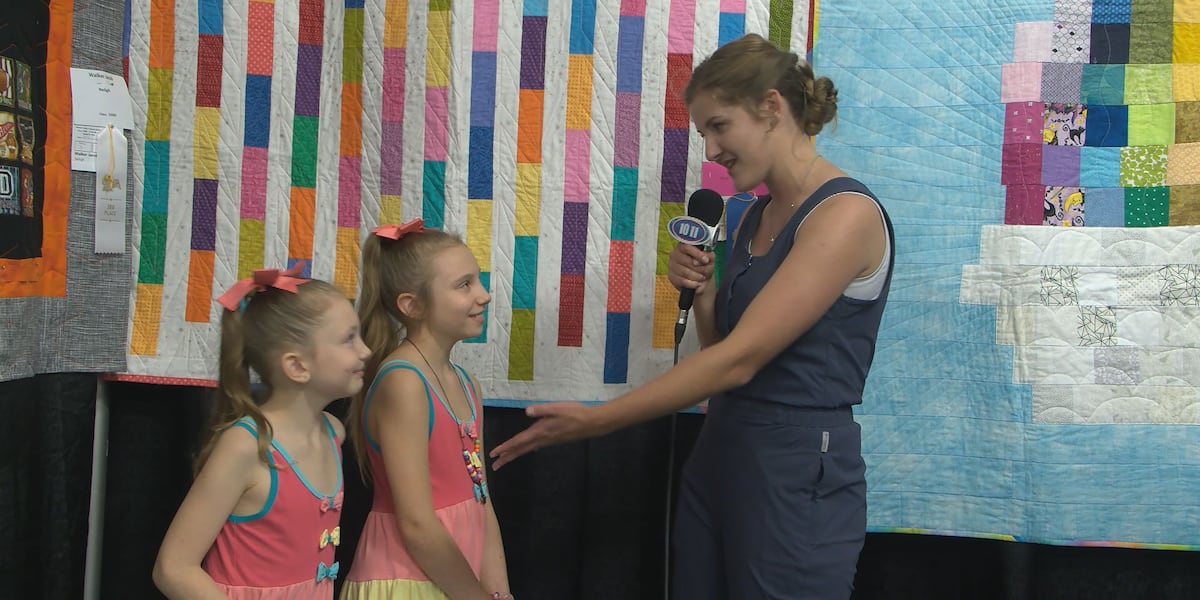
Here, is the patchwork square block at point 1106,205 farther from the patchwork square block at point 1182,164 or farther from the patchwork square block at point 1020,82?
the patchwork square block at point 1020,82

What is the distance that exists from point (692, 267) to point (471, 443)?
546 millimetres

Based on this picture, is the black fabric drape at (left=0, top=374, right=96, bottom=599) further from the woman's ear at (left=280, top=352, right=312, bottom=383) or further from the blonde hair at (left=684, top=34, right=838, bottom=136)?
the blonde hair at (left=684, top=34, right=838, bottom=136)

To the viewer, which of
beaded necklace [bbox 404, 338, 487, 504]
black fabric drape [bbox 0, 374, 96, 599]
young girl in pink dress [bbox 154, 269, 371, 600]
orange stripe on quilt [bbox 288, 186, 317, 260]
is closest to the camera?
young girl in pink dress [bbox 154, 269, 371, 600]

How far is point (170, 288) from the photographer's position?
2354mm

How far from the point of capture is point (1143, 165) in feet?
7.14

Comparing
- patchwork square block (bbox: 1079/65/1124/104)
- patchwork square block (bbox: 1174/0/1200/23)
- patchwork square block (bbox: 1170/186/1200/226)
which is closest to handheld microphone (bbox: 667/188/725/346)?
patchwork square block (bbox: 1079/65/1124/104)

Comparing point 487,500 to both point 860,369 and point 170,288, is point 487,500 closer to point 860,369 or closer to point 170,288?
point 860,369

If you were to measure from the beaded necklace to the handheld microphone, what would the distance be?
445 millimetres

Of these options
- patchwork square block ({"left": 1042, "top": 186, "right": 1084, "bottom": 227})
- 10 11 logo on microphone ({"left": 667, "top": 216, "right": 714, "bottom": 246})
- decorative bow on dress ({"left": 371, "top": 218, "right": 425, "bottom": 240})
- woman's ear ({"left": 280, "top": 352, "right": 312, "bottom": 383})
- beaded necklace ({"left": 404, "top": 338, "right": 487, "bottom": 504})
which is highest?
patchwork square block ({"left": 1042, "top": 186, "right": 1084, "bottom": 227})

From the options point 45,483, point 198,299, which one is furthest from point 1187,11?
point 45,483

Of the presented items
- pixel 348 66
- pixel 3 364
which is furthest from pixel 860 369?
pixel 3 364

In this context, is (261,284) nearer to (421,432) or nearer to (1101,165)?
(421,432)

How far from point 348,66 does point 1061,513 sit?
195cm

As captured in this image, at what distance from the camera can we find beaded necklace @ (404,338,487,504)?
1812mm
